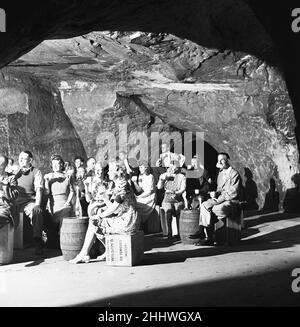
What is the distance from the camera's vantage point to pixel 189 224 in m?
8.64

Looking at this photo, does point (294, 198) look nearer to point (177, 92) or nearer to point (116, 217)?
point (177, 92)

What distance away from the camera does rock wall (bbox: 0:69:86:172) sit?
522 inches

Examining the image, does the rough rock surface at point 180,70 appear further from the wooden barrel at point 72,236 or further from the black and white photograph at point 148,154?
the wooden barrel at point 72,236

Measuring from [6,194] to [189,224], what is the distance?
344cm

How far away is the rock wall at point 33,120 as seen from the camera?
13250mm

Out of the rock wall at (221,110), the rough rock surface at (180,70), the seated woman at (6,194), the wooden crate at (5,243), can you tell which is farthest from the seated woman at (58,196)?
the rock wall at (221,110)

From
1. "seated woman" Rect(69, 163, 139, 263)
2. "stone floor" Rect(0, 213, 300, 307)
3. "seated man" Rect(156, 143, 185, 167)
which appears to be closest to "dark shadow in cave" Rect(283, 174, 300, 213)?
"seated man" Rect(156, 143, 185, 167)

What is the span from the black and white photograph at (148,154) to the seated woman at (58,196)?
0.03 metres

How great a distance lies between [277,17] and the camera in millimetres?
11602

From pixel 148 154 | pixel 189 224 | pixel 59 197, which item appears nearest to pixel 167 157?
pixel 148 154

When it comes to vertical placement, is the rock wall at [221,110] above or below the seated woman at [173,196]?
above

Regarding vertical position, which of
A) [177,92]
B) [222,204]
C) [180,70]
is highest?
[180,70]

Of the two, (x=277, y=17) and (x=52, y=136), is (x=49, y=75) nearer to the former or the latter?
(x=52, y=136)

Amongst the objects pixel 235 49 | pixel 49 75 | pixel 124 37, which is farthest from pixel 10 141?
pixel 235 49
